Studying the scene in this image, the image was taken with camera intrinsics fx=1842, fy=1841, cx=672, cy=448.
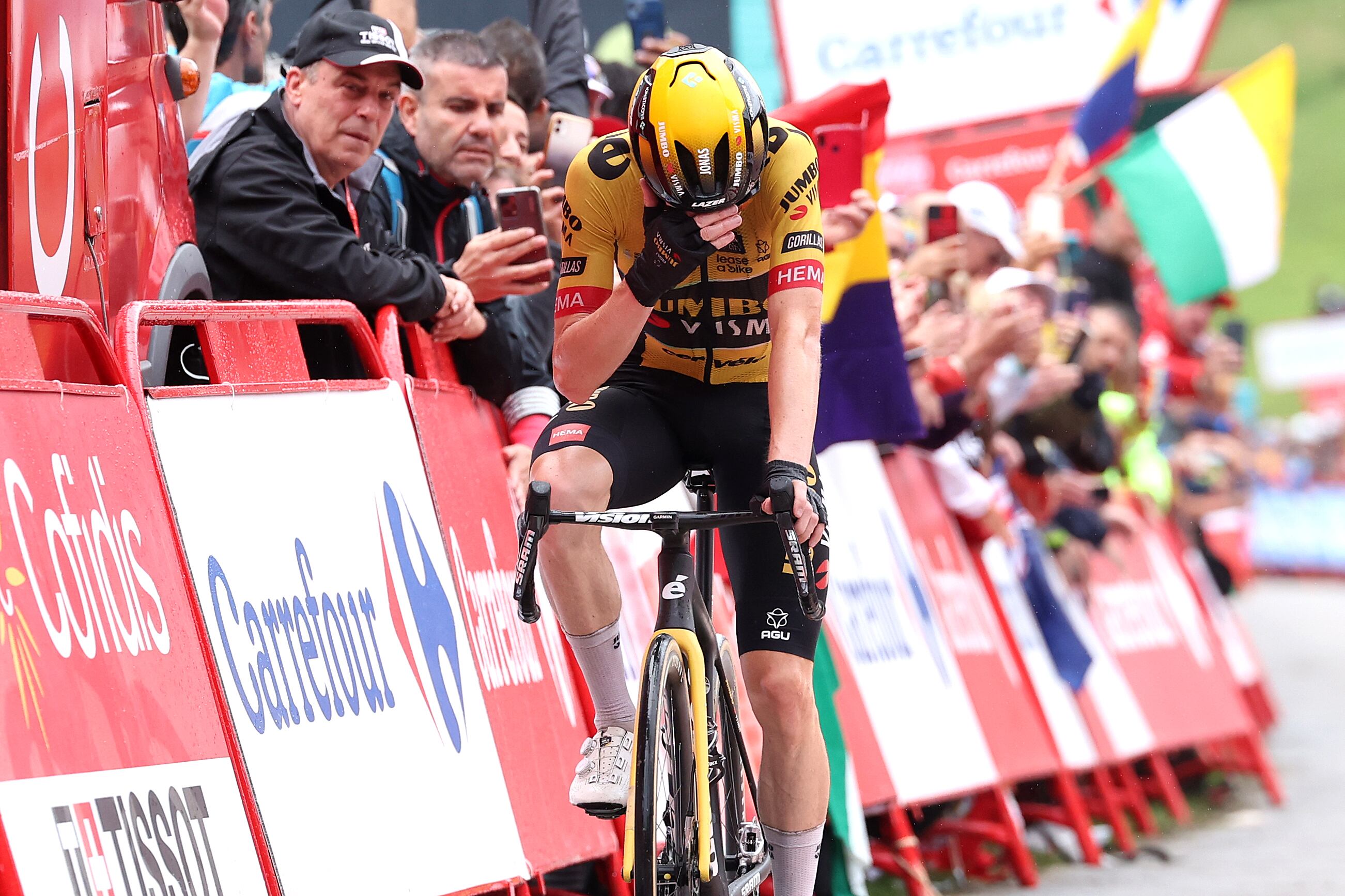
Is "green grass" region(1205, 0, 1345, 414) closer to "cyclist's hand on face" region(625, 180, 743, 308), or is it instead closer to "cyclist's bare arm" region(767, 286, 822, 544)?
"cyclist's bare arm" region(767, 286, 822, 544)

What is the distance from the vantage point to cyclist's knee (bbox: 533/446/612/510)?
4.48 metres

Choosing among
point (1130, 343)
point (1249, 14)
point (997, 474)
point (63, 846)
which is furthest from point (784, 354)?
point (1249, 14)

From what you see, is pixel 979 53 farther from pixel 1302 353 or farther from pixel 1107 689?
pixel 1302 353

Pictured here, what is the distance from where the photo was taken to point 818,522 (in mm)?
4312

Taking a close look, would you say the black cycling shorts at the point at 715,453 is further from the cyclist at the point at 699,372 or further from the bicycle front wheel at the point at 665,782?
the bicycle front wheel at the point at 665,782

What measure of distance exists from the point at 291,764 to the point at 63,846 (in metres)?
0.99

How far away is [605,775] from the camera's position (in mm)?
4562

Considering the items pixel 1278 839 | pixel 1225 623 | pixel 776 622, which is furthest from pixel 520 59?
pixel 1225 623

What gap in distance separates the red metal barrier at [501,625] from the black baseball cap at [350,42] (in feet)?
2.55

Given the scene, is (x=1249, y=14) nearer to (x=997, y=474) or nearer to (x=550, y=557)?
(x=997, y=474)

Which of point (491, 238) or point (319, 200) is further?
point (491, 238)

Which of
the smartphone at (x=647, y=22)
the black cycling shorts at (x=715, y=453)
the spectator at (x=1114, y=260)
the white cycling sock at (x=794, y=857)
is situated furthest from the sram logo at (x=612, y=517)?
the spectator at (x=1114, y=260)

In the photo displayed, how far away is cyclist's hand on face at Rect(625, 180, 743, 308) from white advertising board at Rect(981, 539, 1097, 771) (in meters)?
A: 5.57

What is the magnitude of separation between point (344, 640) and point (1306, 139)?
57.3 meters
